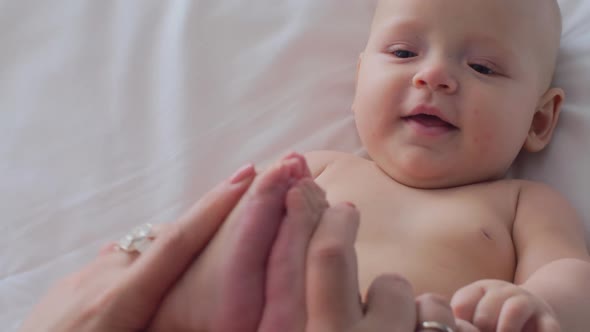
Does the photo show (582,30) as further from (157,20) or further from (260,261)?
(260,261)

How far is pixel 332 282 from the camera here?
0.65 meters

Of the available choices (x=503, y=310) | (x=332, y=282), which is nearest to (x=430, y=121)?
(x=503, y=310)

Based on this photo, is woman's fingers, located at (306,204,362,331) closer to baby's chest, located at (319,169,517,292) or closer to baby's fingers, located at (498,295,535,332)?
baby's fingers, located at (498,295,535,332)

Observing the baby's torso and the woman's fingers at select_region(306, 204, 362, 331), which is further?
the baby's torso

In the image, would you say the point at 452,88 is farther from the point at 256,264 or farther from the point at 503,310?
the point at 256,264

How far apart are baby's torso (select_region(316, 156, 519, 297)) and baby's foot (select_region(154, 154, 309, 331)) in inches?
11.8

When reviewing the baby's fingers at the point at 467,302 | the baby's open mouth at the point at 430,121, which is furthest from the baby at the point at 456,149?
the baby's fingers at the point at 467,302

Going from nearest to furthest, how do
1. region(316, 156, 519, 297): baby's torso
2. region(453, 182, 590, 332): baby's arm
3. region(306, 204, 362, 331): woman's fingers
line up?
region(306, 204, 362, 331): woman's fingers, region(453, 182, 590, 332): baby's arm, region(316, 156, 519, 297): baby's torso

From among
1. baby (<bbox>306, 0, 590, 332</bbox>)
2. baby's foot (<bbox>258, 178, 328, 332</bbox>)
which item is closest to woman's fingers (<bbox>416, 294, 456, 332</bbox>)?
baby's foot (<bbox>258, 178, 328, 332</bbox>)

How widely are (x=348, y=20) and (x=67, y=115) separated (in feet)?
1.92

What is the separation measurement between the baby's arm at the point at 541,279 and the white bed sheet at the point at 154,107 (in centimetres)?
10

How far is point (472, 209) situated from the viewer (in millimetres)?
1081

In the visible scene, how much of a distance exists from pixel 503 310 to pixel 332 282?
0.22m

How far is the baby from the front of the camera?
1020 millimetres
